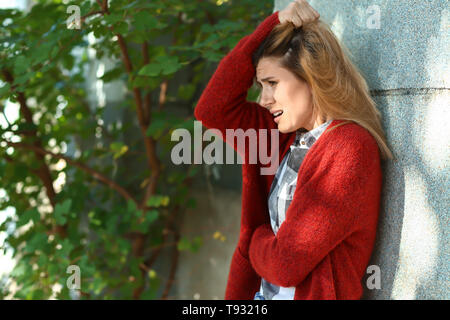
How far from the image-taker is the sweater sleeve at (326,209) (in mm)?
1068

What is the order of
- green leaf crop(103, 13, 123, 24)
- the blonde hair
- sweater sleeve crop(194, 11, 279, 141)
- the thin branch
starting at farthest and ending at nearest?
the thin branch < green leaf crop(103, 13, 123, 24) < sweater sleeve crop(194, 11, 279, 141) < the blonde hair

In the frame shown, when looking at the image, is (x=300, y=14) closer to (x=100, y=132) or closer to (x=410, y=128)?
(x=410, y=128)

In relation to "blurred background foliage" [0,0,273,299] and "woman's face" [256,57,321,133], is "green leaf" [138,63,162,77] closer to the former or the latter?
"blurred background foliage" [0,0,273,299]

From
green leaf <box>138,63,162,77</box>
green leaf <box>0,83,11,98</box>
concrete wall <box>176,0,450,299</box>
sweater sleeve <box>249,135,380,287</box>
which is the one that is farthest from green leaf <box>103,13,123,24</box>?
sweater sleeve <box>249,135,380,287</box>

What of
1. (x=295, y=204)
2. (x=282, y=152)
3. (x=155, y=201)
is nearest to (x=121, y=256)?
(x=155, y=201)

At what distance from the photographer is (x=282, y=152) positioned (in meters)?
1.39

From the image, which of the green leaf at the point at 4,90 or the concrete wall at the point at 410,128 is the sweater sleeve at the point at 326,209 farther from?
the green leaf at the point at 4,90

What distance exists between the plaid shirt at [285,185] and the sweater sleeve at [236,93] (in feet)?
0.44

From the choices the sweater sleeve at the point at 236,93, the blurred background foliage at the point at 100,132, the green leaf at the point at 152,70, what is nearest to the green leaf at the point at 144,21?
the blurred background foliage at the point at 100,132

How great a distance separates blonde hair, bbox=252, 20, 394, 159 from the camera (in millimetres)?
1163

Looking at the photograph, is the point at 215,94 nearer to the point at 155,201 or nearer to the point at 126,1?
the point at 126,1

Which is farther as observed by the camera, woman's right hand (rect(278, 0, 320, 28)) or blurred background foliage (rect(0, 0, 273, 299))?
blurred background foliage (rect(0, 0, 273, 299))

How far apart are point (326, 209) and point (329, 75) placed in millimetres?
329

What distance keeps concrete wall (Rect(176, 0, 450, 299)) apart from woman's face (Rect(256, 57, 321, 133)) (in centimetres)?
18
